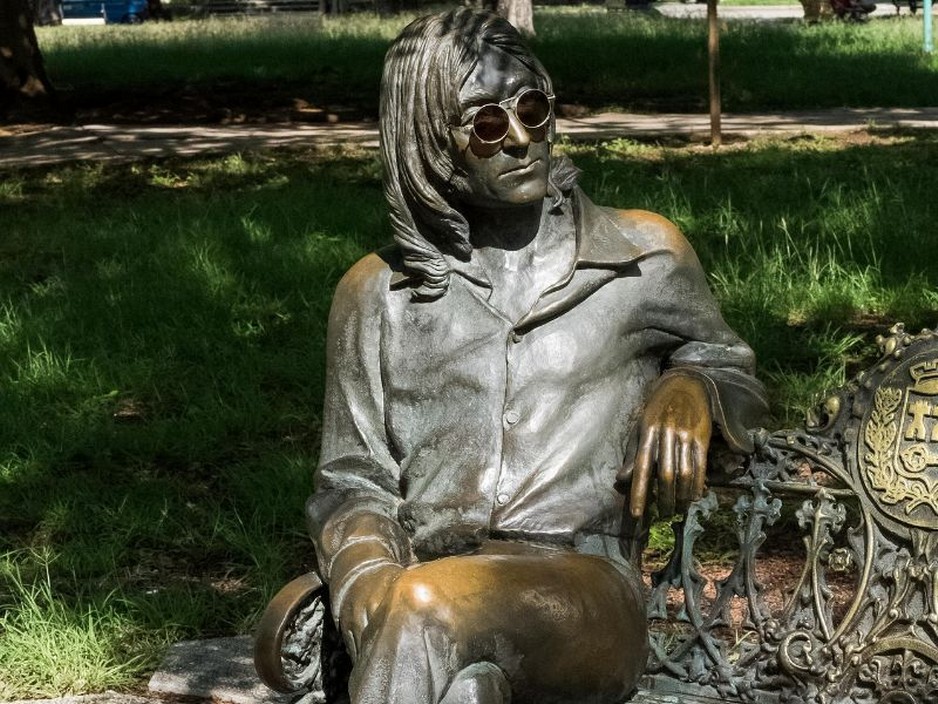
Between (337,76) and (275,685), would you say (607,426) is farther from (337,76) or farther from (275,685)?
(337,76)

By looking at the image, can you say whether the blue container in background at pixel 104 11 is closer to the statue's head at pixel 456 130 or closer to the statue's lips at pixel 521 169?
the statue's head at pixel 456 130

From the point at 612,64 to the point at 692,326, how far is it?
14.4 meters

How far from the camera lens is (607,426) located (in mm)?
3602

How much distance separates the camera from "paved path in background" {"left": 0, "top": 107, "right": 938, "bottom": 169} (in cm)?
1252

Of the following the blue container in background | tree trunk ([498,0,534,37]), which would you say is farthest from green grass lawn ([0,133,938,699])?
the blue container in background

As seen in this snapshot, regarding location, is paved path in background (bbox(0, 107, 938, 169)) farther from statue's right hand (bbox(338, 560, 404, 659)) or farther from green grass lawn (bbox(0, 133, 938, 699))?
statue's right hand (bbox(338, 560, 404, 659))

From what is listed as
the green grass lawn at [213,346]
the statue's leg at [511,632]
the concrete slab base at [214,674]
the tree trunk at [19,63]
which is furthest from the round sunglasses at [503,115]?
the tree trunk at [19,63]

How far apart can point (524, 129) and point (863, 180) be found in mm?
5788

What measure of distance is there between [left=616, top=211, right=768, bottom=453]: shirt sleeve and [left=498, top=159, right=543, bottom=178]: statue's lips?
11.3 inches

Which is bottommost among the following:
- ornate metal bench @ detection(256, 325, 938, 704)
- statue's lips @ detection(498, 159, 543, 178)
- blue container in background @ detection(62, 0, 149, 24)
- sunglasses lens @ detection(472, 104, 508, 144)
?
blue container in background @ detection(62, 0, 149, 24)

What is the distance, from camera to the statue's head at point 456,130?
351 cm

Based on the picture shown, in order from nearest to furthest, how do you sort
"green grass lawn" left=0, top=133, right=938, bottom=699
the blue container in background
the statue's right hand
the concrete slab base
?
the statue's right hand, the concrete slab base, "green grass lawn" left=0, top=133, right=938, bottom=699, the blue container in background

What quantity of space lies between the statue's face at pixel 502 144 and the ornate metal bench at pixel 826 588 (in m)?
0.77

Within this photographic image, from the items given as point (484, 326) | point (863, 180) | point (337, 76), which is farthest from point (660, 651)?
point (337, 76)
